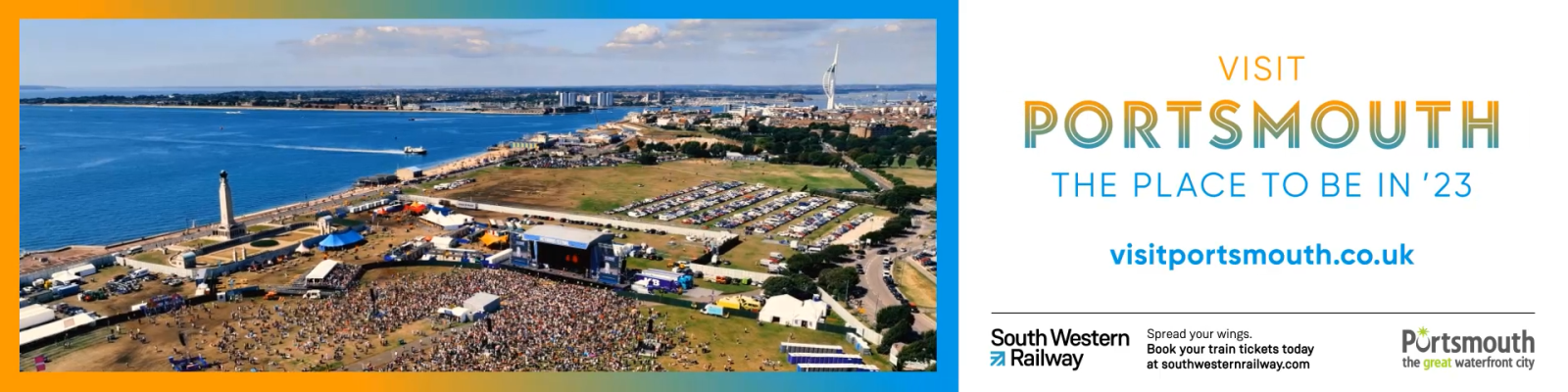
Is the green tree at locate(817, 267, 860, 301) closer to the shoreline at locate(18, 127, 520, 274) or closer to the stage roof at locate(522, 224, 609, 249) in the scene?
the stage roof at locate(522, 224, 609, 249)

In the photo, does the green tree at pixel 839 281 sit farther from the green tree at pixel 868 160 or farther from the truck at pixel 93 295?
the green tree at pixel 868 160

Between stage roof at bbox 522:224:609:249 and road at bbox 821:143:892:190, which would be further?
road at bbox 821:143:892:190
